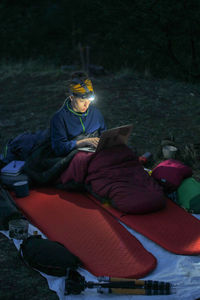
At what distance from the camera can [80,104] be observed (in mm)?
3953

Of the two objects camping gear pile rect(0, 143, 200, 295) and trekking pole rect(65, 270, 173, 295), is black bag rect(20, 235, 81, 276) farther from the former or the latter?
trekking pole rect(65, 270, 173, 295)

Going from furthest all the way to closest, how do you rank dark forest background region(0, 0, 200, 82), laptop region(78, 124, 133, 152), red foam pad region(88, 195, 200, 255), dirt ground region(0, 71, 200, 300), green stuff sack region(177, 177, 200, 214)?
dark forest background region(0, 0, 200, 82), dirt ground region(0, 71, 200, 300), laptop region(78, 124, 133, 152), green stuff sack region(177, 177, 200, 214), red foam pad region(88, 195, 200, 255)

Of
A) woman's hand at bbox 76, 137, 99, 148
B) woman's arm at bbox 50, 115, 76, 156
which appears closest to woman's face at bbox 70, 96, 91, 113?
woman's arm at bbox 50, 115, 76, 156

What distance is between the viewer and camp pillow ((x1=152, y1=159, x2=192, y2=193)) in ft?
12.4

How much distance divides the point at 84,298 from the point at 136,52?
8.93 meters

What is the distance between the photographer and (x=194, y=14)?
924 centimetres

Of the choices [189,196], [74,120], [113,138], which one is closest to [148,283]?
[189,196]

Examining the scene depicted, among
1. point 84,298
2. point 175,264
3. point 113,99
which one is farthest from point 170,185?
point 113,99

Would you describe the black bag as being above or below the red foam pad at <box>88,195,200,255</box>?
above

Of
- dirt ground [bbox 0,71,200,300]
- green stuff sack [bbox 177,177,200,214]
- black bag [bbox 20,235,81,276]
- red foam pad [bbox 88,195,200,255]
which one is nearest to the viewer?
black bag [bbox 20,235,81,276]

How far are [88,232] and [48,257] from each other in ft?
1.72

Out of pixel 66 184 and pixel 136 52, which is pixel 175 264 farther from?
pixel 136 52

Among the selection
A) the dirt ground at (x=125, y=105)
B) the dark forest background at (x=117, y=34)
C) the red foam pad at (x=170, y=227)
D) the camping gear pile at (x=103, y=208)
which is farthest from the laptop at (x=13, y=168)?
the dark forest background at (x=117, y=34)

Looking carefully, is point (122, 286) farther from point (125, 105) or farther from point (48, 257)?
point (125, 105)
